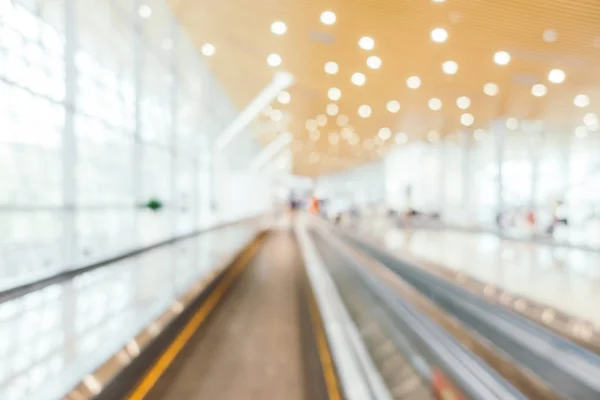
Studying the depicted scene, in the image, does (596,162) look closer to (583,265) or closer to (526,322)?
(583,265)

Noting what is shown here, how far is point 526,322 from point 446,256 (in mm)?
8526

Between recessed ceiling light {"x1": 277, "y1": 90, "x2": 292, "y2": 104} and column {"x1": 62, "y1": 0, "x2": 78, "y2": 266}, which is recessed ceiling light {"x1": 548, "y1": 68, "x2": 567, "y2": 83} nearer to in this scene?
recessed ceiling light {"x1": 277, "y1": 90, "x2": 292, "y2": 104}

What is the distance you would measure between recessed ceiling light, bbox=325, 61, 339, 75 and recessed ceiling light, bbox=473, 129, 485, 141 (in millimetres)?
11662

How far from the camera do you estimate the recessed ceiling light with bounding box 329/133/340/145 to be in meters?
35.6

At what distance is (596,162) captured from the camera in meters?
20.1

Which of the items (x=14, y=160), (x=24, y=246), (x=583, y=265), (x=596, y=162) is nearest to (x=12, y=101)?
(x=14, y=160)

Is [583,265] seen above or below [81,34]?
below

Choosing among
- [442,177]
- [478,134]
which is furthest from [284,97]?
[442,177]

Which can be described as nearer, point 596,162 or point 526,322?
point 526,322

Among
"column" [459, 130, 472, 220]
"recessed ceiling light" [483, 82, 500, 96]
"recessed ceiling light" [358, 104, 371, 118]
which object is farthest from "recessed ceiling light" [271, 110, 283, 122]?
"recessed ceiling light" [483, 82, 500, 96]

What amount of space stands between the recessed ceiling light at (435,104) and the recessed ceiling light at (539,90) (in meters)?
3.92

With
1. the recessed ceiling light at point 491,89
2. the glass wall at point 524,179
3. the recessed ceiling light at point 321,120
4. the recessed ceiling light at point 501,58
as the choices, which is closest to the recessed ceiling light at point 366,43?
the recessed ceiling light at point 501,58

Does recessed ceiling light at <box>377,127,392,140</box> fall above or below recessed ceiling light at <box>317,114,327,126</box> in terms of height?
below

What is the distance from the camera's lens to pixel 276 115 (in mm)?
29984
